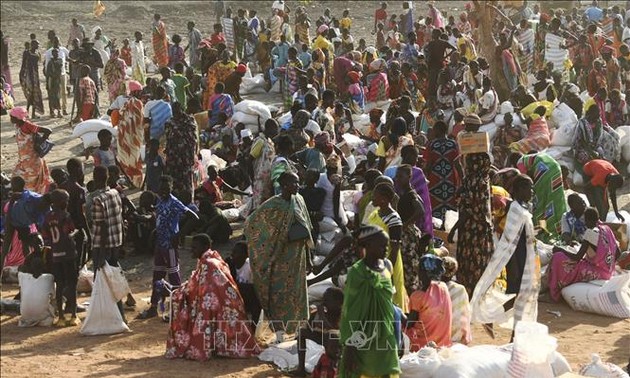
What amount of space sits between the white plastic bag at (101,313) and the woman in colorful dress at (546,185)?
12.8 feet

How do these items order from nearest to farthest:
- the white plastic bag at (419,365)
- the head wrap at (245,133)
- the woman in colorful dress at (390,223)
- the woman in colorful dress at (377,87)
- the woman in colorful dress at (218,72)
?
the white plastic bag at (419,365) → the woman in colorful dress at (390,223) → the head wrap at (245,133) → the woman in colorful dress at (377,87) → the woman in colorful dress at (218,72)

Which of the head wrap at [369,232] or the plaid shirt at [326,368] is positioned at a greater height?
the head wrap at [369,232]

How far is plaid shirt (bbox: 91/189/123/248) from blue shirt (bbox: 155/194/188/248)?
1.31 ft

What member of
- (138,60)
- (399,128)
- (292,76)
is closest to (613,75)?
(292,76)

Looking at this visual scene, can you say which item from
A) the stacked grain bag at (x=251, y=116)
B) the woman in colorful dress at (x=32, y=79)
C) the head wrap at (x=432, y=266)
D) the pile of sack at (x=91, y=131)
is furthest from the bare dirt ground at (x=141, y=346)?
the woman in colorful dress at (x=32, y=79)

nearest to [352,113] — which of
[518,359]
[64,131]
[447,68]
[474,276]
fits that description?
[447,68]

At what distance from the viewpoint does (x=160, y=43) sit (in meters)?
21.1

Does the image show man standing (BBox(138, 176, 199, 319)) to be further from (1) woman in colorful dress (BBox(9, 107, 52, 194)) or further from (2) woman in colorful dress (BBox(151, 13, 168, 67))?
(2) woman in colorful dress (BBox(151, 13, 168, 67))

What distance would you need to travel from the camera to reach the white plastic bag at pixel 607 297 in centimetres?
915

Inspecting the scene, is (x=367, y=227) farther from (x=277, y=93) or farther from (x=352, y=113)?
(x=277, y=93)

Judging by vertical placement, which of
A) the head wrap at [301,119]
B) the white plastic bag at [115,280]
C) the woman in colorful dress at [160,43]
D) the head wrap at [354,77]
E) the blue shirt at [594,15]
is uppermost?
the blue shirt at [594,15]

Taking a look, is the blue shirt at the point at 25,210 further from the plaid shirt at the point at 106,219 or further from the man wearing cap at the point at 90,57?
the man wearing cap at the point at 90,57

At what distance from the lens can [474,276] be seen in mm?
8898

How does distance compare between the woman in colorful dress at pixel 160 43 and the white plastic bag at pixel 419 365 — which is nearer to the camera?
the white plastic bag at pixel 419 365
